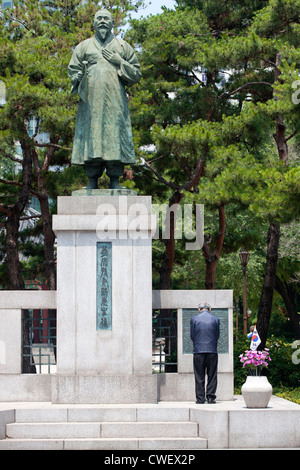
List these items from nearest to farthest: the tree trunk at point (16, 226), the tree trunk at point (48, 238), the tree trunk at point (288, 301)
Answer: the tree trunk at point (16, 226), the tree trunk at point (48, 238), the tree trunk at point (288, 301)

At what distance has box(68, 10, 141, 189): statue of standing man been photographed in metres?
11.6

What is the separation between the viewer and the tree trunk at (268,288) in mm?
18609

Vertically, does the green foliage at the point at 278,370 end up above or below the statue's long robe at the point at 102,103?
below

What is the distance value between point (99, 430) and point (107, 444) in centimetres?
34

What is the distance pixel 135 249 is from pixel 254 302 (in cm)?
2303

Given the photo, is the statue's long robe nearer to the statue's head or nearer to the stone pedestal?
the statue's head

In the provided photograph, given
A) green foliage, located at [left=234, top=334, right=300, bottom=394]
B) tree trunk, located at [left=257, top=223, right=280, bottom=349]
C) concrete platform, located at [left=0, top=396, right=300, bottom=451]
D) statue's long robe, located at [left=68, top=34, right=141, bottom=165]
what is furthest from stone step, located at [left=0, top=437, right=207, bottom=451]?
tree trunk, located at [left=257, top=223, right=280, bottom=349]

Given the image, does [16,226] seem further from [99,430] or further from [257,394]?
[257,394]

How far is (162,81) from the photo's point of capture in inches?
847

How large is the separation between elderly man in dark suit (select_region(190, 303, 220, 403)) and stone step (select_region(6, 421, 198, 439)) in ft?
3.22

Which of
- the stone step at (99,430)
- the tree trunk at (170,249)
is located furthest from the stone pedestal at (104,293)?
the tree trunk at (170,249)

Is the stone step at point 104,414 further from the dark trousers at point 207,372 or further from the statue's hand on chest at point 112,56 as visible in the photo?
the statue's hand on chest at point 112,56

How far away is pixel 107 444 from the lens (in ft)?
31.8

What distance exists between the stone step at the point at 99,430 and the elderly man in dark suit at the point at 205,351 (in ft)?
3.22
